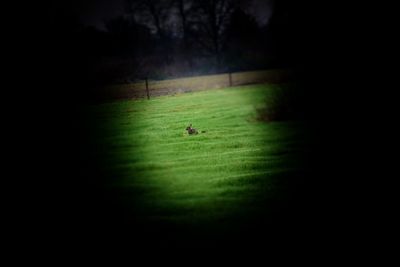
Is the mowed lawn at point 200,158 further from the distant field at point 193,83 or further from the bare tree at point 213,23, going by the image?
the bare tree at point 213,23

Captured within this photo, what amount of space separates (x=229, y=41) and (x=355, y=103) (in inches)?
139

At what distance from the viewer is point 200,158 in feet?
17.9

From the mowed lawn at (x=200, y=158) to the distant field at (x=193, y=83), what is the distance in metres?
0.23

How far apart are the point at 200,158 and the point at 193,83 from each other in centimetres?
254

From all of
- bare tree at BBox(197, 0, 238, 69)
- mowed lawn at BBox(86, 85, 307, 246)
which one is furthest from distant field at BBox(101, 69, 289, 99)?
bare tree at BBox(197, 0, 238, 69)

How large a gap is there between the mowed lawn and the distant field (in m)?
0.23

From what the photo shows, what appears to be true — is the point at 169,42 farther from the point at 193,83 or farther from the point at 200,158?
the point at 200,158

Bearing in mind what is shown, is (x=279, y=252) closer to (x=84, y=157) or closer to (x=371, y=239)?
(x=371, y=239)

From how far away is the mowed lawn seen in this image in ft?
13.4

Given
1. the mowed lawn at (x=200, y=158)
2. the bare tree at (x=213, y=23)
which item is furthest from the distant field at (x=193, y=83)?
the bare tree at (x=213, y=23)

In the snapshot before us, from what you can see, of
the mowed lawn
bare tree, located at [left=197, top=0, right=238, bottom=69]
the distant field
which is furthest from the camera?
bare tree, located at [left=197, top=0, right=238, bottom=69]

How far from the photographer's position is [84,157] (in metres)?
5.80

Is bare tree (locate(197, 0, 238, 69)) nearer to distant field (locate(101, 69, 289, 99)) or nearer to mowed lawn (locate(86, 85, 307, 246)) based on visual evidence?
distant field (locate(101, 69, 289, 99))

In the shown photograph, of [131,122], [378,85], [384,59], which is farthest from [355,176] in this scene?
[131,122]
